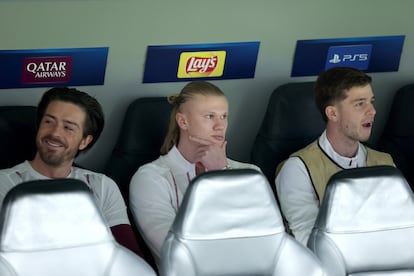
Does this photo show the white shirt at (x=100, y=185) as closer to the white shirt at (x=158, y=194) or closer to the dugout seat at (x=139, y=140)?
the white shirt at (x=158, y=194)

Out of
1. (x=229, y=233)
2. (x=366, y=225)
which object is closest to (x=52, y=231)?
(x=229, y=233)

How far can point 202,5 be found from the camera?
4.58m

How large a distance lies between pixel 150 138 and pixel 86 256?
1557 mm

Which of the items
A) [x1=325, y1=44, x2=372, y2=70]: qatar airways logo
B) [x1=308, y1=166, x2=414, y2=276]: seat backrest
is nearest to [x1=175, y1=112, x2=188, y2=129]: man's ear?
[x1=308, y1=166, x2=414, y2=276]: seat backrest

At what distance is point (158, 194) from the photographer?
3830 millimetres

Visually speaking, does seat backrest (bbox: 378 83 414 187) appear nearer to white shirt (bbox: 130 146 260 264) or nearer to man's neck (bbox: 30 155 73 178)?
white shirt (bbox: 130 146 260 264)

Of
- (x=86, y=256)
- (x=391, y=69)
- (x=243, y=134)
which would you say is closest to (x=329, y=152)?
(x=243, y=134)

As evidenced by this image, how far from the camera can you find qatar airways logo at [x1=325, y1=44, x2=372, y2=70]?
4938 mm

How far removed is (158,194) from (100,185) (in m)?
0.26

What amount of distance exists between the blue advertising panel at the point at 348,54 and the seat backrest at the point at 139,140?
0.89 metres

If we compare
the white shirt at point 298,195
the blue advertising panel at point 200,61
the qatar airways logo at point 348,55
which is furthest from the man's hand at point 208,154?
the qatar airways logo at point 348,55

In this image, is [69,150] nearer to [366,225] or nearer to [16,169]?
[16,169]

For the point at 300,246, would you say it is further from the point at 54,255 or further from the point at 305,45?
the point at 305,45

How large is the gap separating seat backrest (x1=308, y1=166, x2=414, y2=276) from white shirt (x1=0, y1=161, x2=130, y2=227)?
948 millimetres
